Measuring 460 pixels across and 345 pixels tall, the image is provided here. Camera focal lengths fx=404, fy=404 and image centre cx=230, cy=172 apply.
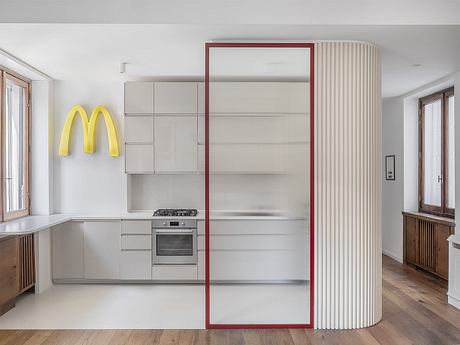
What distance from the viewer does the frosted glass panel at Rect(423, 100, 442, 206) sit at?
5512 mm

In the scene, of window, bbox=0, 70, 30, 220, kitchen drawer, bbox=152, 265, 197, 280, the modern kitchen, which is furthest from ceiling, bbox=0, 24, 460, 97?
kitchen drawer, bbox=152, 265, 197, 280

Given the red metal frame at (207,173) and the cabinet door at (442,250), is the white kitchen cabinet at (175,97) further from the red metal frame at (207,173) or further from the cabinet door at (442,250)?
the cabinet door at (442,250)

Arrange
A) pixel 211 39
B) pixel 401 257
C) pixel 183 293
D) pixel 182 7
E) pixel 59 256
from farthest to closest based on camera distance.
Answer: pixel 401 257 < pixel 59 256 < pixel 183 293 < pixel 211 39 < pixel 182 7

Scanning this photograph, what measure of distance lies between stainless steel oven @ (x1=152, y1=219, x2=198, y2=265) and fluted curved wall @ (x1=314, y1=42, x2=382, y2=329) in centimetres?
187

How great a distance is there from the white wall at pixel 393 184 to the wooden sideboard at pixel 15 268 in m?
5.13

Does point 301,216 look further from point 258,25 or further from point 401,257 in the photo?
point 401,257

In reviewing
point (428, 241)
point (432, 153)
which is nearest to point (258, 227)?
point (428, 241)

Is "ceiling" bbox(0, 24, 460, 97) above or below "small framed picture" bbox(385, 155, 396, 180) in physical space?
above

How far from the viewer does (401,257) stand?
20.2 feet

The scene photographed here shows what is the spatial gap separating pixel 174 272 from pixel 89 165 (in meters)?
1.87

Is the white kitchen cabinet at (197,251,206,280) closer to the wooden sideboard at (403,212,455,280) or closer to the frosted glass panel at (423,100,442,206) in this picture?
the wooden sideboard at (403,212,455,280)

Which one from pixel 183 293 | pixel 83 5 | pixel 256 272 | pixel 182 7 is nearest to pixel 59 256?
pixel 183 293

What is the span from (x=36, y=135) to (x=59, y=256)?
157 centimetres

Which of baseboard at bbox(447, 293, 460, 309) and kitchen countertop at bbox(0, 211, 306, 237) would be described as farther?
baseboard at bbox(447, 293, 460, 309)
